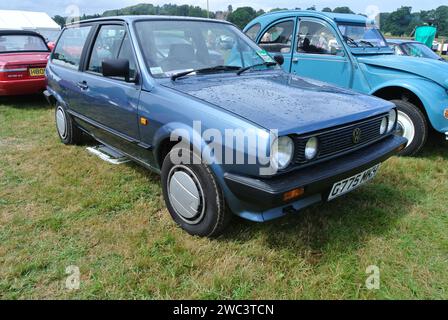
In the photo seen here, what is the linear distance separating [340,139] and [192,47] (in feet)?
5.21

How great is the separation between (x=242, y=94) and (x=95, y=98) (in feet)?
5.46

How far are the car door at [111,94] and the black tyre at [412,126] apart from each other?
3.13 metres

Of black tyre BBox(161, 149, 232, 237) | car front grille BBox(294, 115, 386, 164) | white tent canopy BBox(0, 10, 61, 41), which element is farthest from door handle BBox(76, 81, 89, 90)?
white tent canopy BBox(0, 10, 61, 41)

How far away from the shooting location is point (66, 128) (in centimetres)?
458

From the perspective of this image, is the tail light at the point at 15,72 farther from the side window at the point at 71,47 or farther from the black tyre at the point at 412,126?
the black tyre at the point at 412,126

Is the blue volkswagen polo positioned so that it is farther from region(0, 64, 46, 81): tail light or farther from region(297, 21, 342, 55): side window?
region(0, 64, 46, 81): tail light

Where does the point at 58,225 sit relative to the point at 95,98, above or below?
below

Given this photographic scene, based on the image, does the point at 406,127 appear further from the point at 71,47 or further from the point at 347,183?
the point at 71,47

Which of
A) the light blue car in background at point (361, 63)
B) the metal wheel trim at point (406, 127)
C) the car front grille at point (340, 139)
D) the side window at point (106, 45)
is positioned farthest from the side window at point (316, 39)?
the side window at point (106, 45)

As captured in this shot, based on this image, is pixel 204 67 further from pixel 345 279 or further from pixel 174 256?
pixel 345 279

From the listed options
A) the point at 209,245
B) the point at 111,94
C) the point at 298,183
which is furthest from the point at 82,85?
the point at 298,183

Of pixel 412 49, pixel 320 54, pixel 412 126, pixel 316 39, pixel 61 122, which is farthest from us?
pixel 412 49

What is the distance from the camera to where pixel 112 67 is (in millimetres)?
2742

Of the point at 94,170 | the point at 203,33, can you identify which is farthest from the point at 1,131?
the point at 203,33
